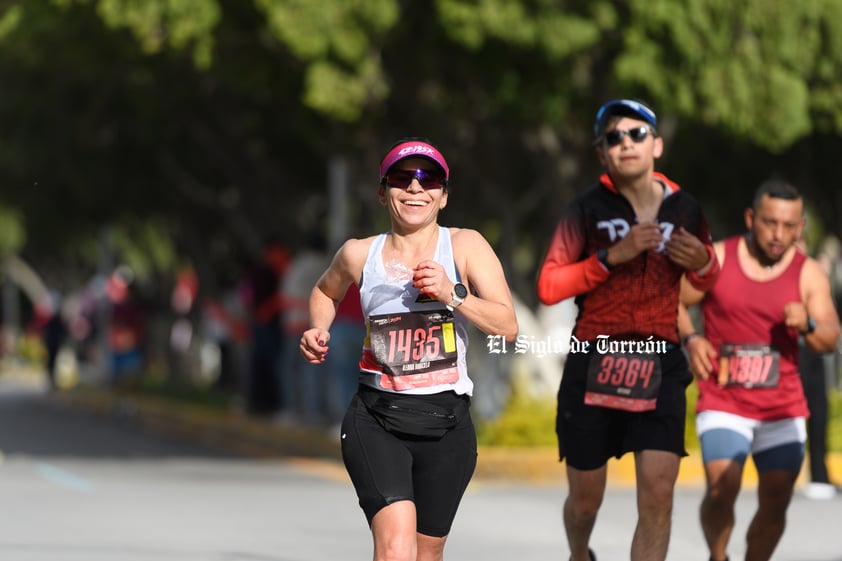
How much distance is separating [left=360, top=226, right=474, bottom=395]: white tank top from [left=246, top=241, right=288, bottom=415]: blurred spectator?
1496 cm

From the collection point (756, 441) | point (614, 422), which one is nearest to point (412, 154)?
point (614, 422)

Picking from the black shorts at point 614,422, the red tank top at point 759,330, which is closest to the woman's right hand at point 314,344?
the black shorts at point 614,422

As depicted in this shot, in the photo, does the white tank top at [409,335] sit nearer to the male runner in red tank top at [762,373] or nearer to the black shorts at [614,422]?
the black shorts at [614,422]

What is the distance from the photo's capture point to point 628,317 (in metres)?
7.72

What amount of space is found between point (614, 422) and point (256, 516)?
5.70 m

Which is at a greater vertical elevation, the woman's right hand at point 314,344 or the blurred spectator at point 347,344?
the blurred spectator at point 347,344

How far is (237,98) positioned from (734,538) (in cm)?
1447

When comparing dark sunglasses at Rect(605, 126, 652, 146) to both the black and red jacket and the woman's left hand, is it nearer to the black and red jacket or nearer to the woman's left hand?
the black and red jacket

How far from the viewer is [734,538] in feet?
38.4

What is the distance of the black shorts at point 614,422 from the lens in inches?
305

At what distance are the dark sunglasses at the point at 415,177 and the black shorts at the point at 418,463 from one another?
705mm

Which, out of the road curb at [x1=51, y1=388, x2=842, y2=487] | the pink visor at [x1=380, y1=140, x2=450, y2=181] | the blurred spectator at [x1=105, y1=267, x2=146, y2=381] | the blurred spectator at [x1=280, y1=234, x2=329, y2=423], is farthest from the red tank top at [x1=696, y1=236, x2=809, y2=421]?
the blurred spectator at [x1=105, y1=267, x2=146, y2=381]

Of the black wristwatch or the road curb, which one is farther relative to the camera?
the road curb

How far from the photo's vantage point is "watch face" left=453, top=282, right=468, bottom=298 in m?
6.54
